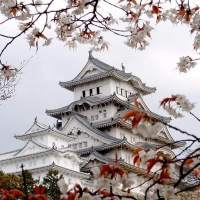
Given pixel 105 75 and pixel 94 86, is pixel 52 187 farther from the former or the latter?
pixel 94 86

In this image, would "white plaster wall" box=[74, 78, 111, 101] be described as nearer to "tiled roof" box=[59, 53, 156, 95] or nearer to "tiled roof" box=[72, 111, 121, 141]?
"tiled roof" box=[59, 53, 156, 95]

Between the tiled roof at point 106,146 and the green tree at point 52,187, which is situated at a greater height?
the tiled roof at point 106,146

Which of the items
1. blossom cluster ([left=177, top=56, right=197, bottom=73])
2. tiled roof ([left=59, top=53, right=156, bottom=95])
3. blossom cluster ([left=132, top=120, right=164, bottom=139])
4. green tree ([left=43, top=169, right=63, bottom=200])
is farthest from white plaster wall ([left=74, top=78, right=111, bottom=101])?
blossom cluster ([left=132, top=120, right=164, bottom=139])

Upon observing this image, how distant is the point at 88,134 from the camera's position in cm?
3956

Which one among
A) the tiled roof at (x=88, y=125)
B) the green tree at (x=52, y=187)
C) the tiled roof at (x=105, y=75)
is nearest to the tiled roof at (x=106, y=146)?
the tiled roof at (x=88, y=125)

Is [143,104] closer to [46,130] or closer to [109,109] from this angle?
[109,109]

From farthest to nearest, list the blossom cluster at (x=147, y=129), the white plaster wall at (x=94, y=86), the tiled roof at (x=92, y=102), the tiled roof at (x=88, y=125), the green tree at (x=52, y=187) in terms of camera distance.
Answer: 1. the white plaster wall at (x=94, y=86)
2. the tiled roof at (x=92, y=102)
3. the tiled roof at (x=88, y=125)
4. the green tree at (x=52, y=187)
5. the blossom cluster at (x=147, y=129)

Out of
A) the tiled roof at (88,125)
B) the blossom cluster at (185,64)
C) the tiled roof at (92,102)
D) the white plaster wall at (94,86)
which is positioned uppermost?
the white plaster wall at (94,86)

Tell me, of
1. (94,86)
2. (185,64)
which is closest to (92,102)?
(94,86)

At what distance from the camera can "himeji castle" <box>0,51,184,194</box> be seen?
3328 cm

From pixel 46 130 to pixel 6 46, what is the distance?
29.6 m

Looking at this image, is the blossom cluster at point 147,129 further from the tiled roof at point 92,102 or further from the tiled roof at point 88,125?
the tiled roof at point 92,102

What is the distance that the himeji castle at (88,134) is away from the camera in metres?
33.3

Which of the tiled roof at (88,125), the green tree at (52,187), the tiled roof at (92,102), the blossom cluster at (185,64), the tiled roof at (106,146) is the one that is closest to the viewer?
the blossom cluster at (185,64)
